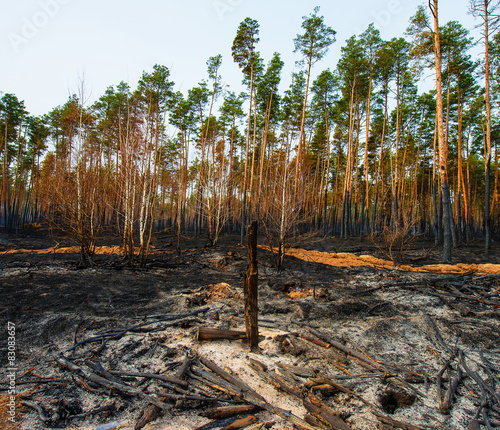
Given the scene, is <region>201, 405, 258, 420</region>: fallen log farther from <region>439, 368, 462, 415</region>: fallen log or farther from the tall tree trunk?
the tall tree trunk

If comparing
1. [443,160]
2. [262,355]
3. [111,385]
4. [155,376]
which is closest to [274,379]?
[262,355]

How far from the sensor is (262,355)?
3793 millimetres

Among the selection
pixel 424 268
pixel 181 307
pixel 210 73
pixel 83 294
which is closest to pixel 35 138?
pixel 210 73

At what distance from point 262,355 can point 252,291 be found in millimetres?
977

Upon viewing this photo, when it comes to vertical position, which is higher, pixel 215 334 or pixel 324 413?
pixel 215 334

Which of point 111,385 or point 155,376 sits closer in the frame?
point 111,385

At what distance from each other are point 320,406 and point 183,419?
1455 mm

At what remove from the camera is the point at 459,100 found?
59.4 feet

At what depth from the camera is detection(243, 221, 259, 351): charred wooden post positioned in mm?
3773

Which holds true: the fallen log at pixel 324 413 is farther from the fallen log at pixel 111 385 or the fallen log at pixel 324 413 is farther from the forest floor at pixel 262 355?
the fallen log at pixel 111 385

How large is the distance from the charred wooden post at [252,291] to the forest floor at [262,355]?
1.00ft

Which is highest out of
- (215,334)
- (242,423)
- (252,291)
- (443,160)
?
(443,160)

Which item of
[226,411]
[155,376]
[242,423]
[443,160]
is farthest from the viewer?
[443,160]

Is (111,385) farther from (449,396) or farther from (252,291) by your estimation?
(449,396)
